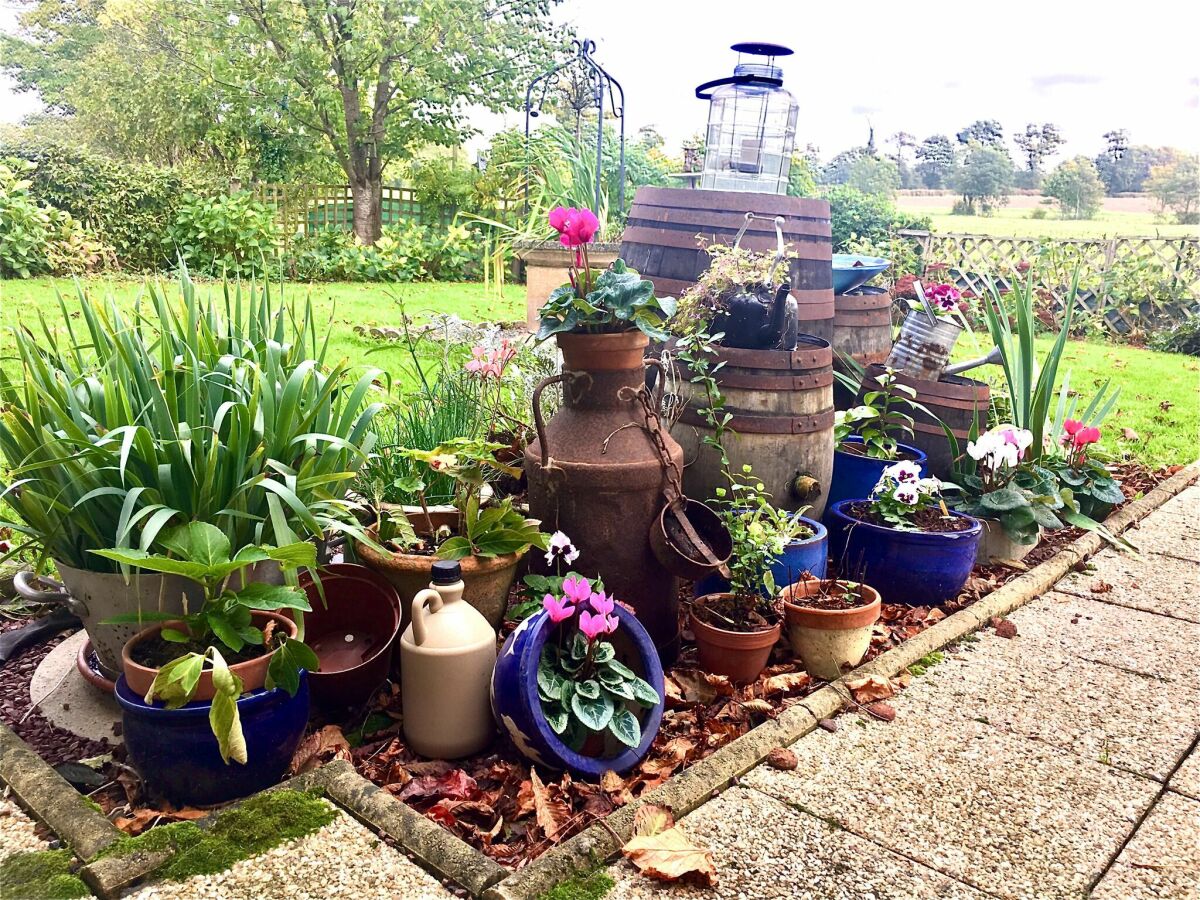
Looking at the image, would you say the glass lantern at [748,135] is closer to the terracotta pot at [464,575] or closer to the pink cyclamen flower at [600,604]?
the terracotta pot at [464,575]

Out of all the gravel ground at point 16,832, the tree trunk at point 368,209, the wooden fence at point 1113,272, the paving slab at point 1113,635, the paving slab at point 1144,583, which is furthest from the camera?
the tree trunk at point 368,209

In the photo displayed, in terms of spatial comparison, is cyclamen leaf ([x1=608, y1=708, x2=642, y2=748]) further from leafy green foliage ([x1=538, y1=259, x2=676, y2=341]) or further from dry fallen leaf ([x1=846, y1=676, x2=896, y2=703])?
leafy green foliage ([x1=538, y1=259, x2=676, y2=341])

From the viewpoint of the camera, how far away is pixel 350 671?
2.17 metres

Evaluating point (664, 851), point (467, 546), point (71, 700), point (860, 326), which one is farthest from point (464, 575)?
point (860, 326)

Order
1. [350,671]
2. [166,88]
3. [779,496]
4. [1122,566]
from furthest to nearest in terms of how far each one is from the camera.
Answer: [166,88] < [1122,566] < [779,496] < [350,671]

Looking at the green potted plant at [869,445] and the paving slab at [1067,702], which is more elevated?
the green potted plant at [869,445]

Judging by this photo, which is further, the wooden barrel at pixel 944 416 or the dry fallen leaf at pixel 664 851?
the wooden barrel at pixel 944 416

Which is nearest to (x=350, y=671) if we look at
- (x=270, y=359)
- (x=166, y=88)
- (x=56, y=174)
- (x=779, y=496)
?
(x=270, y=359)

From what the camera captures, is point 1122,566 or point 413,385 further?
point 413,385

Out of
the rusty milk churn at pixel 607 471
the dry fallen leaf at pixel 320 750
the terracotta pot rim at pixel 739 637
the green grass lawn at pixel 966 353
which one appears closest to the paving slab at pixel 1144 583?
the green grass lawn at pixel 966 353

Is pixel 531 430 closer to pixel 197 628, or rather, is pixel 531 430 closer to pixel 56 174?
pixel 197 628

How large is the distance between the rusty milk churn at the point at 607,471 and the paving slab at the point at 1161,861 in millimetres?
1223

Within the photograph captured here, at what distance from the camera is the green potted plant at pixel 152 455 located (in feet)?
6.48

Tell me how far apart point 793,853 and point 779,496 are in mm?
1512
